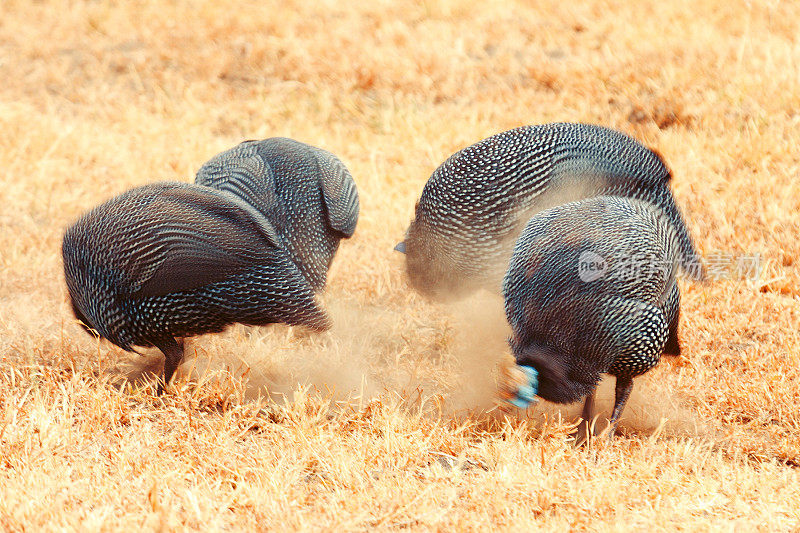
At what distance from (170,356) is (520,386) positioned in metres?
1.59

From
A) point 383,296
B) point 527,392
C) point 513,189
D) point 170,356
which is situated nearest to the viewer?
point 527,392

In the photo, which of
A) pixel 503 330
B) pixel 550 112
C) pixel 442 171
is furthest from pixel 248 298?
pixel 550 112

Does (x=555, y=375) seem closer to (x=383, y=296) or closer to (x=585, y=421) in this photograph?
(x=585, y=421)

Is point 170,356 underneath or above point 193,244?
underneath

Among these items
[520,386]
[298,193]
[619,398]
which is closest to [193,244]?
[298,193]

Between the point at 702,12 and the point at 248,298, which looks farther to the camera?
the point at 702,12

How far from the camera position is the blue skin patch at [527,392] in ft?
10.9

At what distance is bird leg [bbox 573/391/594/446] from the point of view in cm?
374

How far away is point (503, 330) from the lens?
492 centimetres

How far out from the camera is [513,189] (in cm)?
443

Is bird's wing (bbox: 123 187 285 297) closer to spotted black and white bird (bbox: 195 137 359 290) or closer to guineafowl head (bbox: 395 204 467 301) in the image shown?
spotted black and white bird (bbox: 195 137 359 290)

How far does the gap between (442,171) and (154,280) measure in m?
1.61

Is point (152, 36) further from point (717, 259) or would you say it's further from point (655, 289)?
point (655, 289)

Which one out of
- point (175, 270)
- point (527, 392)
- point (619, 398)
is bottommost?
point (619, 398)
